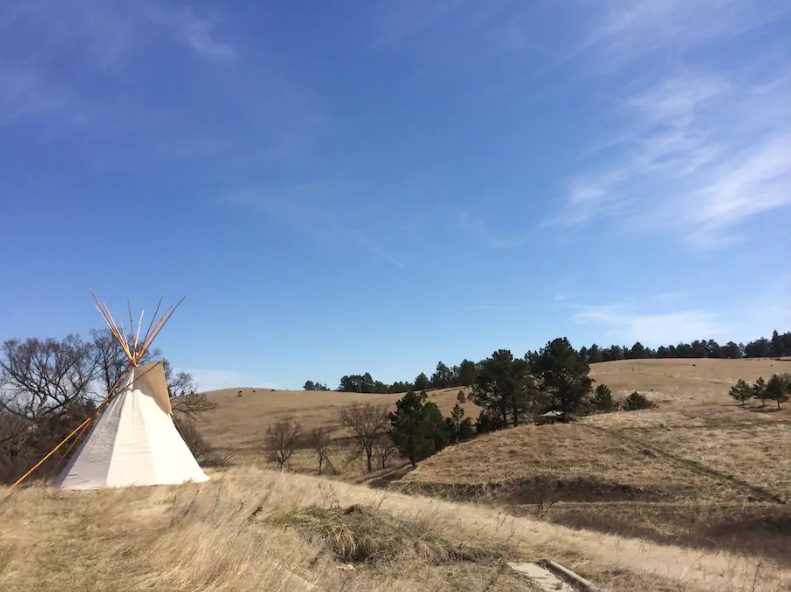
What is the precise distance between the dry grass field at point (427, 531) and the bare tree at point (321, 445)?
59.7 ft

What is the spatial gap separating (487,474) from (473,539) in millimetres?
20725

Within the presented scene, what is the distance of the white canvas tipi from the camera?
14.0 metres

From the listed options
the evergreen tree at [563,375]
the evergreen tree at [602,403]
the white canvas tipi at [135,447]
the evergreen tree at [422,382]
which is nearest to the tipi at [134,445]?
the white canvas tipi at [135,447]

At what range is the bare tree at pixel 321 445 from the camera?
4458 cm

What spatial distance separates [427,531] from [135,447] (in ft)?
32.2

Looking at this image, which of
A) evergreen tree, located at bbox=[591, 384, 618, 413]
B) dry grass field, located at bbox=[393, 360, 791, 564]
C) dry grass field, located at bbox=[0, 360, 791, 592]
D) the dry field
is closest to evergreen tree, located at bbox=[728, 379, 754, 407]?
dry grass field, located at bbox=[393, 360, 791, 564]

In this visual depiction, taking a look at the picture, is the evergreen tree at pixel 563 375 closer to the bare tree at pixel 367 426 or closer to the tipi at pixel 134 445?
the bare tree at pixel 367 426

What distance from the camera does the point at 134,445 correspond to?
1469 centimetres

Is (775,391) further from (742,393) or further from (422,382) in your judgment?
(422,382)

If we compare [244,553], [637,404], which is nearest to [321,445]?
[637,404]

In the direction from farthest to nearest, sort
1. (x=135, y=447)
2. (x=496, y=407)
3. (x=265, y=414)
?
(x=265, y=414) < (x=496, y=407) < (x=135, y=447)

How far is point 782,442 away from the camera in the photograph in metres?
27.5

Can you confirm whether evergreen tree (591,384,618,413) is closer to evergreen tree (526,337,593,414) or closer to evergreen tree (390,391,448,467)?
evergreen tree (526,337,593,414)

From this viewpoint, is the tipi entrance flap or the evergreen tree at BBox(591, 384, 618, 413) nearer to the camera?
the tipi entrance flap
